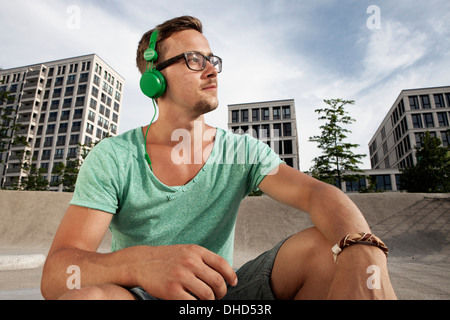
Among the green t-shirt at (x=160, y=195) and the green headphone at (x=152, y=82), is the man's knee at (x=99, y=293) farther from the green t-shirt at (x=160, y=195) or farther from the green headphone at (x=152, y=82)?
the green headphone at (x=152, y=82)

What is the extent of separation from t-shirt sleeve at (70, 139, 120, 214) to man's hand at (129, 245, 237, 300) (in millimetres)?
454

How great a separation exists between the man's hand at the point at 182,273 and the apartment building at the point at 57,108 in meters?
51.3

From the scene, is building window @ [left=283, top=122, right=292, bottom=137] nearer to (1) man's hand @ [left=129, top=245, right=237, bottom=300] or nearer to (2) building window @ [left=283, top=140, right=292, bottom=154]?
(2) building window @ [left=283, top=140, right=292, bottom=154]

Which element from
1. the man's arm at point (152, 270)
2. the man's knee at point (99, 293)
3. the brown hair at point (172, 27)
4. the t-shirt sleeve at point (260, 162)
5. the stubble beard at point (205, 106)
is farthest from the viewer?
the brown hair at point (172, 27)

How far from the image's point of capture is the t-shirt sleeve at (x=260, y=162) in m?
1.50

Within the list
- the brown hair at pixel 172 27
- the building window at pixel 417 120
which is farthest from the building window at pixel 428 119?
the brown hair at pixel 172 27

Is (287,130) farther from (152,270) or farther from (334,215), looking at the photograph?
(152,270)

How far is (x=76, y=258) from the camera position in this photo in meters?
0.96

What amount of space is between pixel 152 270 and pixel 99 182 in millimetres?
594

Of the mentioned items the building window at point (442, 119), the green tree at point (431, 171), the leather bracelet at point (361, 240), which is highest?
the building window at point (442, 119)

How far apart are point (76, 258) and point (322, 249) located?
86 centimetres

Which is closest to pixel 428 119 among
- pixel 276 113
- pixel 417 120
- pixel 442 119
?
pixel 417 120

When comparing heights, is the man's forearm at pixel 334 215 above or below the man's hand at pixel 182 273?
above

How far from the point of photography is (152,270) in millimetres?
847
